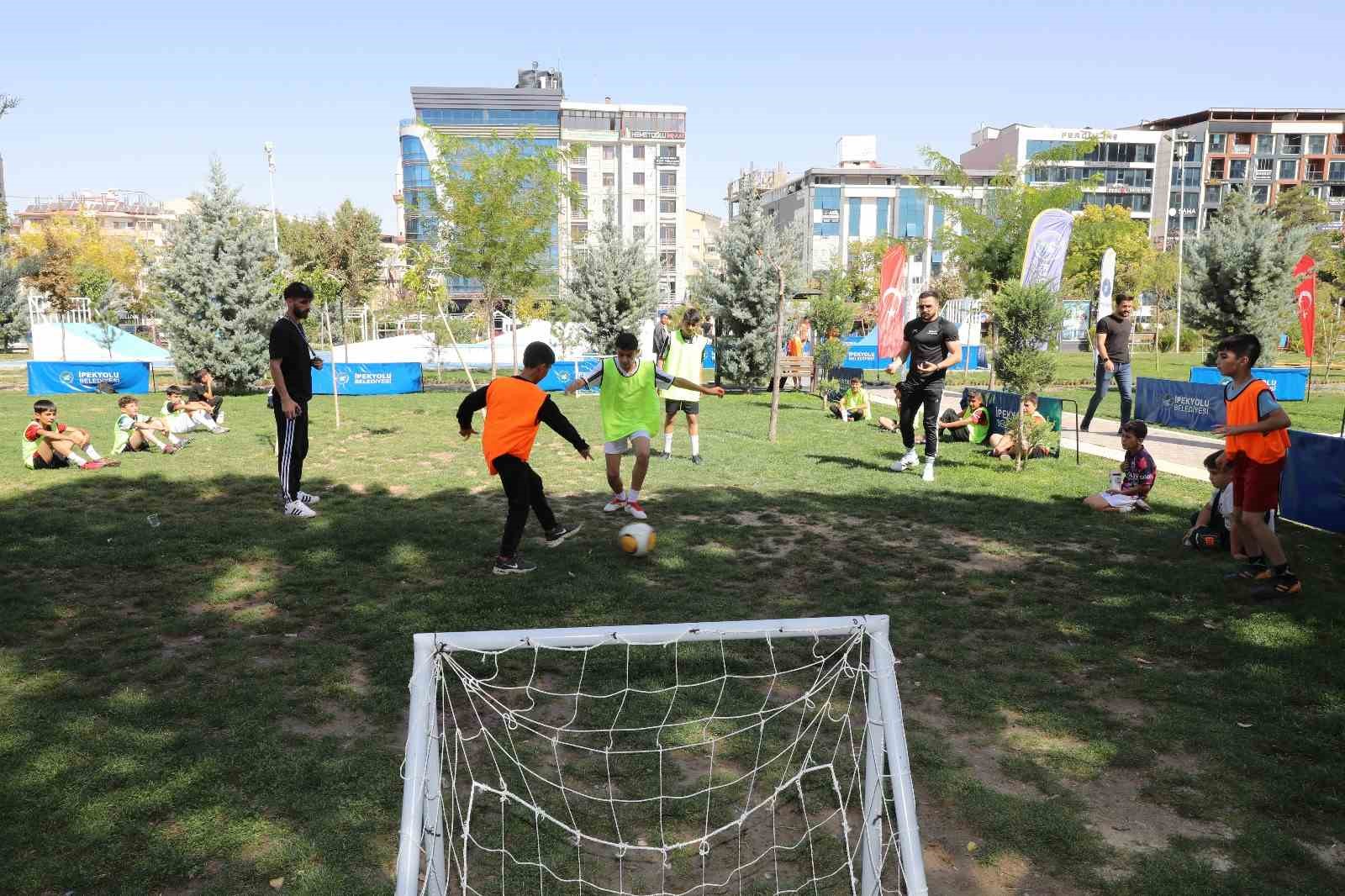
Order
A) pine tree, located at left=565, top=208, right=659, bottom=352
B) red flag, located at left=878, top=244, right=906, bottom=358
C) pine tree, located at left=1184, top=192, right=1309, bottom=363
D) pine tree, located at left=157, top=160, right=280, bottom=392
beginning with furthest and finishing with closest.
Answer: pine tree, located at left=565, top=208, right=659, bottom=352 → pine tree, located at left=1184, top=192, right=1309, bottom=363 → pine tree, located at left=157, top=160, right=280, bottom=392 → red flag, located at left=878, top=244, right=906, bottom=358

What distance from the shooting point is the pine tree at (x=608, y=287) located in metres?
27.8

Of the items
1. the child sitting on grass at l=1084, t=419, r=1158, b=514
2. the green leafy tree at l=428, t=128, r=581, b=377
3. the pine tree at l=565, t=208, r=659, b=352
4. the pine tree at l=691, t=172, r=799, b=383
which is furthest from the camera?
the pine tree at l=565, t=208, r=659, b=352

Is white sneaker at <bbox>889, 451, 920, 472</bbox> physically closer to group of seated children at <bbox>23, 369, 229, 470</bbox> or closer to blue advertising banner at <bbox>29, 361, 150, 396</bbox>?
group of seated children at <bbox>23, 369, 229, 470</bbox>

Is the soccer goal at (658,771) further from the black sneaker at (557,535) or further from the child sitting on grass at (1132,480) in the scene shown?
the child sitting on grass at (1132,480)

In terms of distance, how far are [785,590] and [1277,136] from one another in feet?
358

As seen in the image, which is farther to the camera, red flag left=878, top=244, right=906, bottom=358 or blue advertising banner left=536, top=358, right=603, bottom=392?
blue advertising banner left=536, top=358, right=603, bottom=392

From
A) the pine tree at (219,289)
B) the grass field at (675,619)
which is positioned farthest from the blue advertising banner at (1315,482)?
the pine tree at (219,289)

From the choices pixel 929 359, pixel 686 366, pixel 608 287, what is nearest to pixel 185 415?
pixel 686 366

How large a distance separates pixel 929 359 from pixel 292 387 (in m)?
6.96

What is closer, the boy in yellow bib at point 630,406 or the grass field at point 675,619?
the grass field at point 675,619

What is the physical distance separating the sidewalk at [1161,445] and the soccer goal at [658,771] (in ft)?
28.1

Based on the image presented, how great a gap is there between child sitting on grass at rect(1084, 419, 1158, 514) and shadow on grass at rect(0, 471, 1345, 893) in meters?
0.33

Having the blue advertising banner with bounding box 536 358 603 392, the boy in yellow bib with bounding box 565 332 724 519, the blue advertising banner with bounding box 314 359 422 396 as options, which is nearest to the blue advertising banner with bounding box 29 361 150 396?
the blue advertising banner with bounding box 314 359 422 396

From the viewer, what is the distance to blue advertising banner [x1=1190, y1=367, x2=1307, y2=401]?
19.5 m
